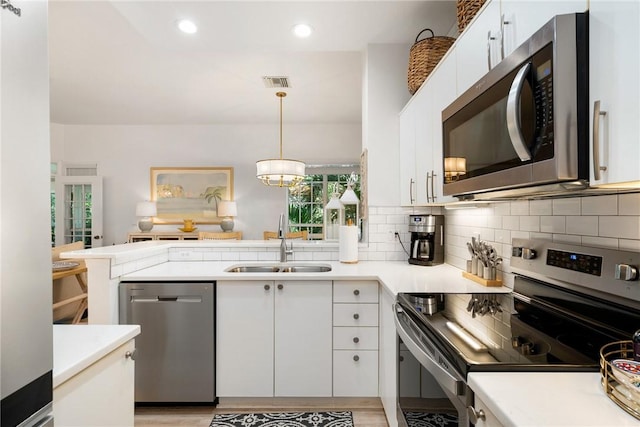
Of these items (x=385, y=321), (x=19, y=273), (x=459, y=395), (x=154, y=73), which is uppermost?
(x=154, y=73)

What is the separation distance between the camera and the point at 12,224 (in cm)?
57

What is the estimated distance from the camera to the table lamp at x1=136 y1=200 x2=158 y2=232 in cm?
550

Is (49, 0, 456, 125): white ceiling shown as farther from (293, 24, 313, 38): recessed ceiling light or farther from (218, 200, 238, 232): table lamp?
(218, 200, 238, 232): table lamp

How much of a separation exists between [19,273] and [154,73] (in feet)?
12.0

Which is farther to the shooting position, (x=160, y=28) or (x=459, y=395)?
(x=160, y=28)

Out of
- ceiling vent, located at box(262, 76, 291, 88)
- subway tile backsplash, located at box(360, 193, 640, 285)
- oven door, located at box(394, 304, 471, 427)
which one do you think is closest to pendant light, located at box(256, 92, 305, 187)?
ceiling vent, located at box(262, 76, 291, 88)

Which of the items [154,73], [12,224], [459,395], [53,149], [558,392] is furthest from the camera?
[53,149]

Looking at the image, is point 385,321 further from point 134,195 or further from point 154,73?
point 134,195

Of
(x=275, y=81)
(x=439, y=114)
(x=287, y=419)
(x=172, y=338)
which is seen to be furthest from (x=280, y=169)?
(x=287, y=419)

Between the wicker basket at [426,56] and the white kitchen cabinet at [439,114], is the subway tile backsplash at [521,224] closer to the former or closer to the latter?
the white kitchen cabinet at [439,114]

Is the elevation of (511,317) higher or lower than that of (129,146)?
lower

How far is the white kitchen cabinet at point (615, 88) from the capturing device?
688 millimetres

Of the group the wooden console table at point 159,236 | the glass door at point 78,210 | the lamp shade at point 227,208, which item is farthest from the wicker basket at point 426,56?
the glass door at point 78,210

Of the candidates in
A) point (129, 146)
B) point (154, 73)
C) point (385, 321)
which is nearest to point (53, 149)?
point (129, 146)
